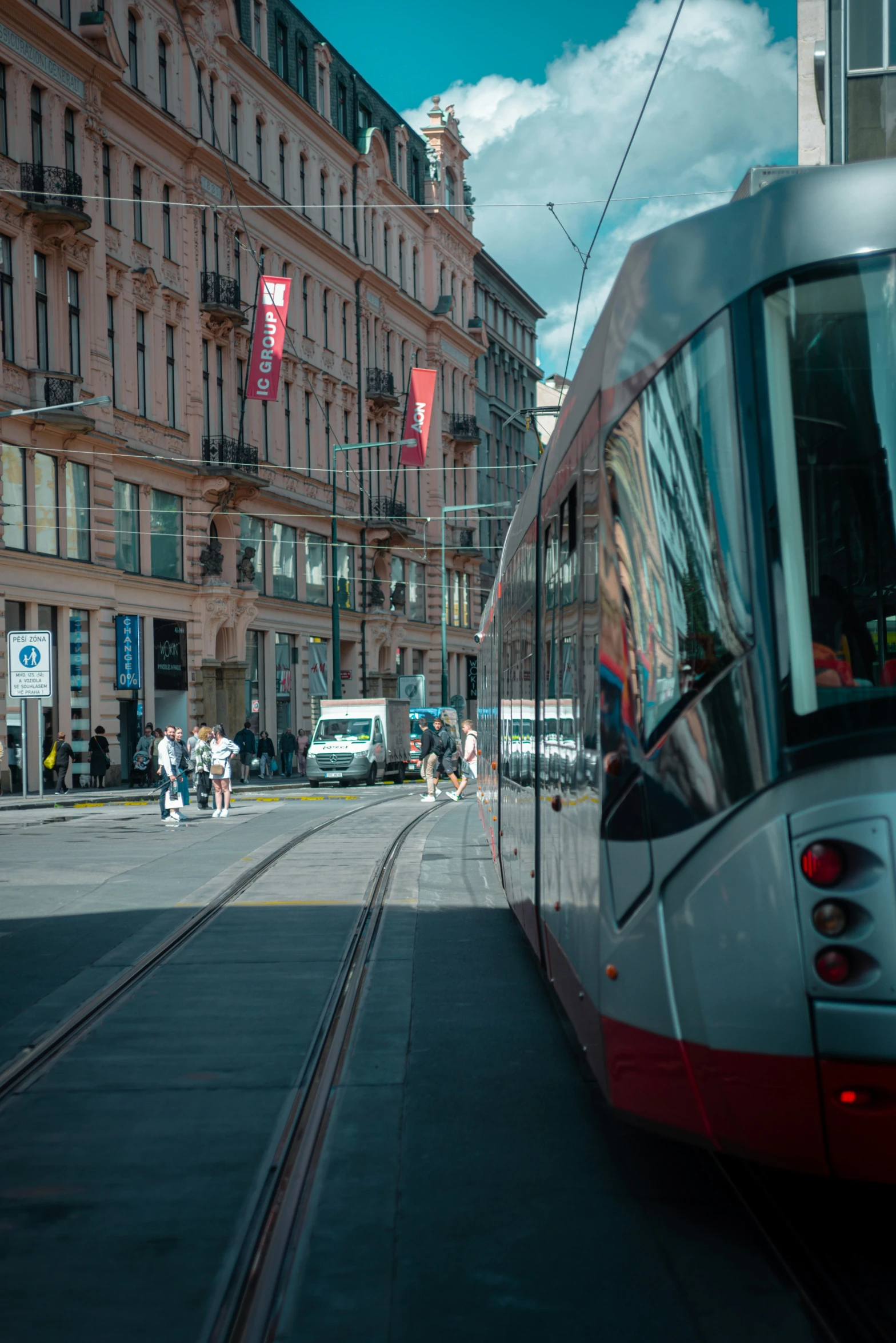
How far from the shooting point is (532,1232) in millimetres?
4758

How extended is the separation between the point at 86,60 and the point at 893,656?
35.8m

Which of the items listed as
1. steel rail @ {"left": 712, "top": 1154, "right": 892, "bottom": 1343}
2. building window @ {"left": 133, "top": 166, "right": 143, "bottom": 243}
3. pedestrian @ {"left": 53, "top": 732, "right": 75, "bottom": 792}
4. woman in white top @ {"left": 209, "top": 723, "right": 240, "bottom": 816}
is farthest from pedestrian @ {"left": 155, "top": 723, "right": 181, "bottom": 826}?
steel rail @ {"left": 712, "top": 1154, "right": 892, "bottom": 1343}

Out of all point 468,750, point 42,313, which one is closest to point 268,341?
point 42,313

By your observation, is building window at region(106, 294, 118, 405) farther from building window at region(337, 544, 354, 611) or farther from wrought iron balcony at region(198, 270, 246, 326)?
building window at region(337, 544, 354, 611)

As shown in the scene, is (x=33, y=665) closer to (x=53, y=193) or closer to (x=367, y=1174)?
(x=53, y=193)

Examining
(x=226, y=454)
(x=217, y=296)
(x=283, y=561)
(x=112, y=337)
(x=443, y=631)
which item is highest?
(x=217, y=296)

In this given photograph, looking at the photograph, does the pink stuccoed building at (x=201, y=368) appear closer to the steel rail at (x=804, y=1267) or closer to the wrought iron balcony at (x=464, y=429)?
the wrought iron balcony at (x=464, y=429)

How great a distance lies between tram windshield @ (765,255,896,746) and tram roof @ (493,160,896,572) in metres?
0.09

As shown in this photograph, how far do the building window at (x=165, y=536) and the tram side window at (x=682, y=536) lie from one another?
3574 cm

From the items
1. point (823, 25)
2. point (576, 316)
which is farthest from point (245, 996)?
point (823, 25)

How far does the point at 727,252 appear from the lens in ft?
14.9

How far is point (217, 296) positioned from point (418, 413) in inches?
317

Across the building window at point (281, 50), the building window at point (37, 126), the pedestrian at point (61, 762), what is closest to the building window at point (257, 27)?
the building window at point (281, 50)

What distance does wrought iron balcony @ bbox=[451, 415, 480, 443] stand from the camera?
68.6 meters
